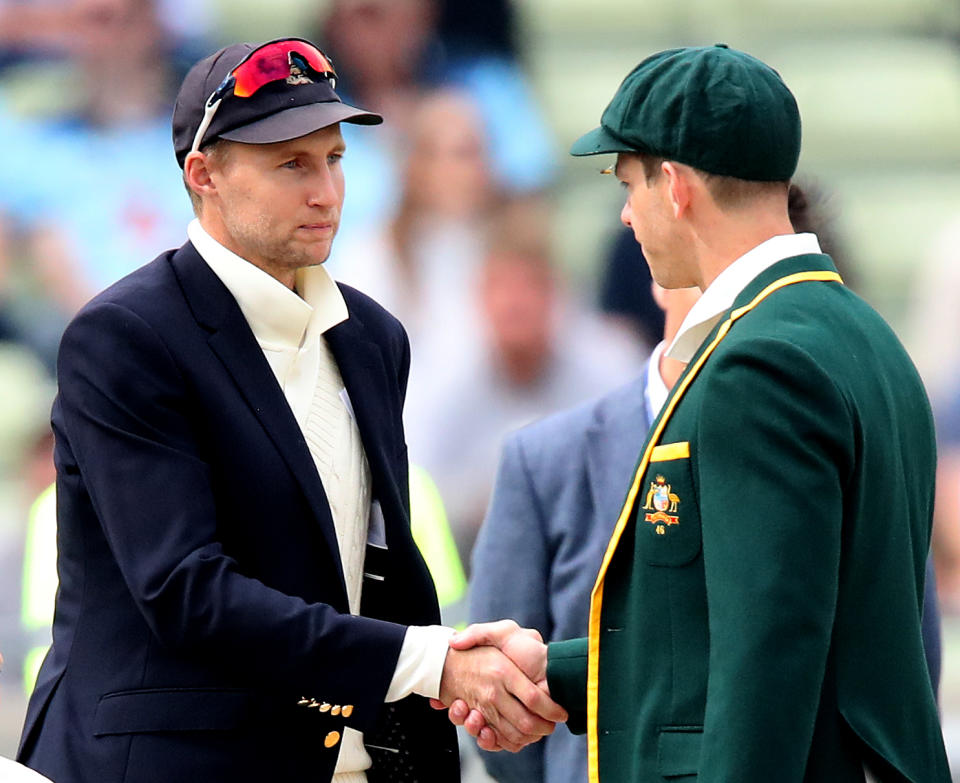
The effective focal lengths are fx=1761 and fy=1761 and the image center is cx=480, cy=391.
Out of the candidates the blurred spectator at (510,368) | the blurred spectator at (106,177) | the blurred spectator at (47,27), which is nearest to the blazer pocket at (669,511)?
the blurred spectator at (510,368)

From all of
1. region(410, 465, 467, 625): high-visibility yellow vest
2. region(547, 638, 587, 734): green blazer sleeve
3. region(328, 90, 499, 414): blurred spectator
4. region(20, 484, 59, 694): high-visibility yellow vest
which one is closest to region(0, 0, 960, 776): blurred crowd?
region(328, 90, 499, 414): blurred spectator

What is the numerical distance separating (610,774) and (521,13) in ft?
11.5

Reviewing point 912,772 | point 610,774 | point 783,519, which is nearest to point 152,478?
point 610,774

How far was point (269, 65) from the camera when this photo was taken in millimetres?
2625

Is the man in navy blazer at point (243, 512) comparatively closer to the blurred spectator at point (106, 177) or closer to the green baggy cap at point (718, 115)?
the green baggy cap at point (718, 115)

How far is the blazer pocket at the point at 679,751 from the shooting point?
209 cm

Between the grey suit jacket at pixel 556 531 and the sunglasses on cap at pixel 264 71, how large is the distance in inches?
33.8

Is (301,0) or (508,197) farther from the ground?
(301,0)

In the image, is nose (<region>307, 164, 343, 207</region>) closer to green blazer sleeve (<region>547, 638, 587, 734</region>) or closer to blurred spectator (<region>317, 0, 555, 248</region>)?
green blazer sleeve (<region>547, 638, 587, 734</region>)

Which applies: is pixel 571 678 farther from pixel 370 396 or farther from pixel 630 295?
pixel 630 295

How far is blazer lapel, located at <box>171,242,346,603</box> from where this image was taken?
249 cm

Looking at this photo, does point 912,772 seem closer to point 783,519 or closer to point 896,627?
point 896,627

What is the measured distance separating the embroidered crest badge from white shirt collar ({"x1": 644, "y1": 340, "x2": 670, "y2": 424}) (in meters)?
0.99

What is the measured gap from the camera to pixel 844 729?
2.07m
